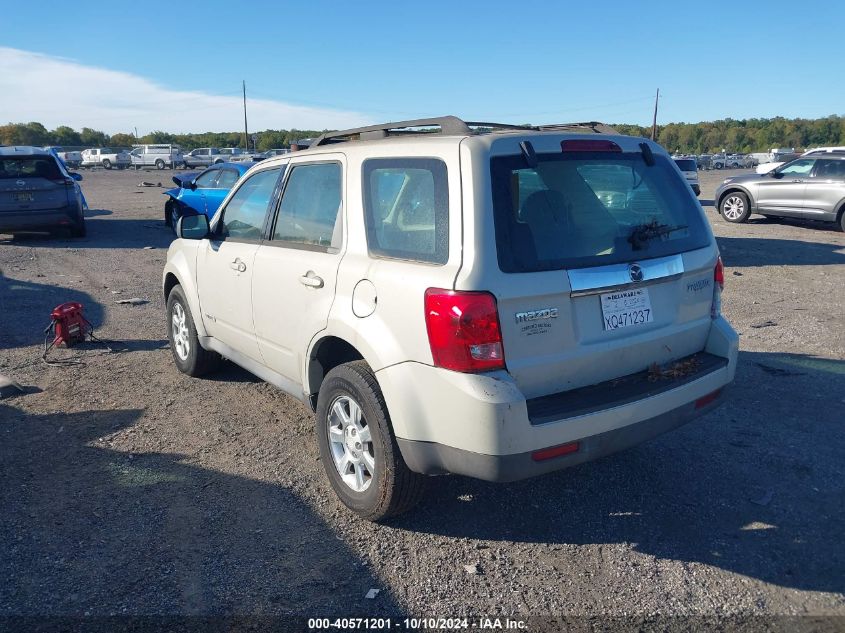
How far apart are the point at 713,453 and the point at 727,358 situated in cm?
90

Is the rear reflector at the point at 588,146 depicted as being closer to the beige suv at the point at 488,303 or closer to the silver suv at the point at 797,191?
the beige suv at the point at 488,303

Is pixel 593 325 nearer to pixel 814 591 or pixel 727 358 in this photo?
pixel 727 358

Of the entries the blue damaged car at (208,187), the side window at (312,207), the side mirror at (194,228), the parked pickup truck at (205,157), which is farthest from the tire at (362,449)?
the parked pickup truck at (205,157)

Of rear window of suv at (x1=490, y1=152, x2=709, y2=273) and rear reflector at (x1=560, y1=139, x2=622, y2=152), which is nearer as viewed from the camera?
rear window of suv at (x1=490, y1=152, x2=709, y2=273)

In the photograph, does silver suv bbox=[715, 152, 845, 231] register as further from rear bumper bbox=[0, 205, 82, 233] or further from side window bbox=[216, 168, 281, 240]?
side window bbox=[216, 168, 281, 240]

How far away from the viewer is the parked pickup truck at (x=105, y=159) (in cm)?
6066

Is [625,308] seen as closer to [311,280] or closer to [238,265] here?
[311,280]

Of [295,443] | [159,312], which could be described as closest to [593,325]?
[295,443]

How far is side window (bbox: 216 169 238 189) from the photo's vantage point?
13.8 metres

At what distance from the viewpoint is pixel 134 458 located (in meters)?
4.57

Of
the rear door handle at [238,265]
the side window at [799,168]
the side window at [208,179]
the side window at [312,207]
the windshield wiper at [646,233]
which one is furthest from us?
the side window at [799,168]

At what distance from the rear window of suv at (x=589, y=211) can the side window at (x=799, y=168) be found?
15.0 metres

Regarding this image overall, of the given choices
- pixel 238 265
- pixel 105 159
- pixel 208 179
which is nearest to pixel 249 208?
pixel 238 265

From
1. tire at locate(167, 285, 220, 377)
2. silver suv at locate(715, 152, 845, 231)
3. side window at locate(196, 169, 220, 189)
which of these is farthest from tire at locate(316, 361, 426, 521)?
silver suv at locate(715, 152, 845, 231)
